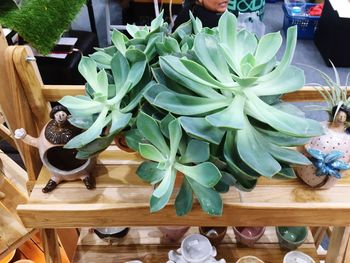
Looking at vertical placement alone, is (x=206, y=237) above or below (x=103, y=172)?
below

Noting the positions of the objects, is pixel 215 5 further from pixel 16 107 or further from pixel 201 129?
pixel 201 129

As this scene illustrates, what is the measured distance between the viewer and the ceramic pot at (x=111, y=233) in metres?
1.06

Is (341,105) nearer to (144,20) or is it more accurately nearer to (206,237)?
(206,237)

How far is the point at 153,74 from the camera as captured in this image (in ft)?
2.21

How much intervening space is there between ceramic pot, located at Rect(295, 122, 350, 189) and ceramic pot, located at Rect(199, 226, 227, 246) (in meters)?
0.34

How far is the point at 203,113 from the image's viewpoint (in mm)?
610

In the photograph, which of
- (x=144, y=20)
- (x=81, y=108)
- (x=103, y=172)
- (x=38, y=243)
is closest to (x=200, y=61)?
(x=81, y=108)

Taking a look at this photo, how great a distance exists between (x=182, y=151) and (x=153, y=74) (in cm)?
14

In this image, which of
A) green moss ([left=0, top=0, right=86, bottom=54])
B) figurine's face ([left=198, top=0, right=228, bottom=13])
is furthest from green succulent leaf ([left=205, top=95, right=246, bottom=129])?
figurine's face ([left=198, top=0, right=228, bottom=13])

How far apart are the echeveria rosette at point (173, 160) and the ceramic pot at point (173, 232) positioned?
42cm

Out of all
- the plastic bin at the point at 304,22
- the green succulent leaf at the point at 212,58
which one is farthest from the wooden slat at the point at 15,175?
the plastic bin at the point at 304,22

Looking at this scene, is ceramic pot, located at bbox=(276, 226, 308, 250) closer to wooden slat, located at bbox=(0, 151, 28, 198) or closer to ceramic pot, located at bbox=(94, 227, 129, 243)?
ceramic pot, located at bbox=(94, 227, 129, 243)

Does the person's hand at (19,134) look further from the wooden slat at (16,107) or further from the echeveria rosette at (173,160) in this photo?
the echeveria rosette at (173,160)

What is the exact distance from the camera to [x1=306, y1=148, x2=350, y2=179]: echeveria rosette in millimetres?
720
